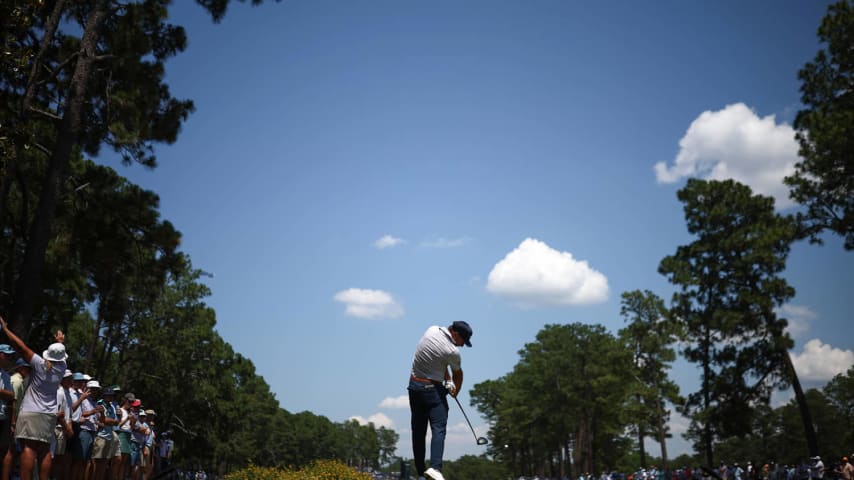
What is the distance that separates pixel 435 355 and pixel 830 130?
23.6 meters

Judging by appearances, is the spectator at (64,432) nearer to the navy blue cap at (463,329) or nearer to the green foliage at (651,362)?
the navy blue cap at (463,329)

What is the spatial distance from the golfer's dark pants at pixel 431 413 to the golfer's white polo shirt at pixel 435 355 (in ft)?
0.38

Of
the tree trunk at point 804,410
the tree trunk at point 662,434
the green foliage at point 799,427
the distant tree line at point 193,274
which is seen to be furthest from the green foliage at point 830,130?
the green foliage at point 799,427

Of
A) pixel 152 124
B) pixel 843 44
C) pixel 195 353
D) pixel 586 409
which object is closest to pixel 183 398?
pixel 195 353

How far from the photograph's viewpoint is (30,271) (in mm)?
11664

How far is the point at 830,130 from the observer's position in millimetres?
23359

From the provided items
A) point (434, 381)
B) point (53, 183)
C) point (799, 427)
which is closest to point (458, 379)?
point (434, 381)

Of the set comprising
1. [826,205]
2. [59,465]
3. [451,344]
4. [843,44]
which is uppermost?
[843,44]

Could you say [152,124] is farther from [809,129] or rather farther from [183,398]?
[183,398]

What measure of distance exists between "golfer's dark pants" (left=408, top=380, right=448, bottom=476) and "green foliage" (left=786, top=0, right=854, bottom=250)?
23432 mm

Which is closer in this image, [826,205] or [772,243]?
[826,205]

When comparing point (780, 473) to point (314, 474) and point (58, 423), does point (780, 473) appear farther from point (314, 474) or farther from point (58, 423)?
point (58, 423)

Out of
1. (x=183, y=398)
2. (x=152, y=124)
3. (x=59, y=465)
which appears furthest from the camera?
(x=183, y=398)

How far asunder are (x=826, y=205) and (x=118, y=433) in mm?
27511
